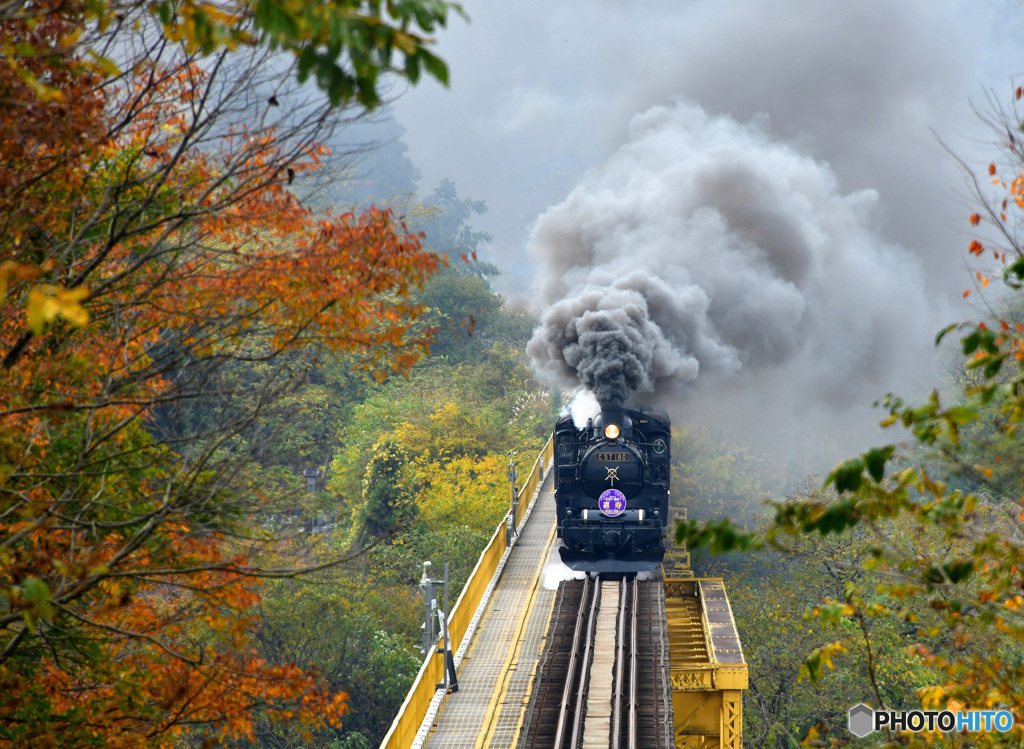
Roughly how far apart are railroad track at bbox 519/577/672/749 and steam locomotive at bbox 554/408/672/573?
85cm

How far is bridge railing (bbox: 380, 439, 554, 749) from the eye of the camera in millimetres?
10375

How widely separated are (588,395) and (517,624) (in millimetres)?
5237

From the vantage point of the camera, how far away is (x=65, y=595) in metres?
4.29

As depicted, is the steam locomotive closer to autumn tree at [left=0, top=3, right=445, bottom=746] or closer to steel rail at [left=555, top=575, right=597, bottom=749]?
steel rail at [left=555, top=575, right=597, bottom=749]

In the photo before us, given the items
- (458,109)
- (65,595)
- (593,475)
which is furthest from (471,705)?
(458,109)

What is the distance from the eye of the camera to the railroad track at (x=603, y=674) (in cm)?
1054

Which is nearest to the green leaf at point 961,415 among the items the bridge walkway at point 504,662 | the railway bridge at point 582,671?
the railway bridge at point 582,671

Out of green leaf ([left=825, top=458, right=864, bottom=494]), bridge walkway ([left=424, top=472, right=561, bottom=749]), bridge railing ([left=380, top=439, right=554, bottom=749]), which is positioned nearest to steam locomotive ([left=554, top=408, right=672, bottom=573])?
bridge walkway ([left=424, top=472, right=561, bottom=749])

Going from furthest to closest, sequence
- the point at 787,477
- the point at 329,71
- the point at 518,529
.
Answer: the point at 787,477
the point at 518,529
the point at 329,71

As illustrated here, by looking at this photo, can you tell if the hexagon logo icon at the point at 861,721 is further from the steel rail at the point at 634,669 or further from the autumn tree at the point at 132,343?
the autumn tree at the point at 132,343

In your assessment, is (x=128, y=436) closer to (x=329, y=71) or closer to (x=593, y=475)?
(x=329, y=71)

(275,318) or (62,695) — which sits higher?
(275,318)

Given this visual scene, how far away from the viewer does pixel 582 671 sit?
12242 millimetres

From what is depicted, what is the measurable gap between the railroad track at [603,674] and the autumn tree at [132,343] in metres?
4.82
